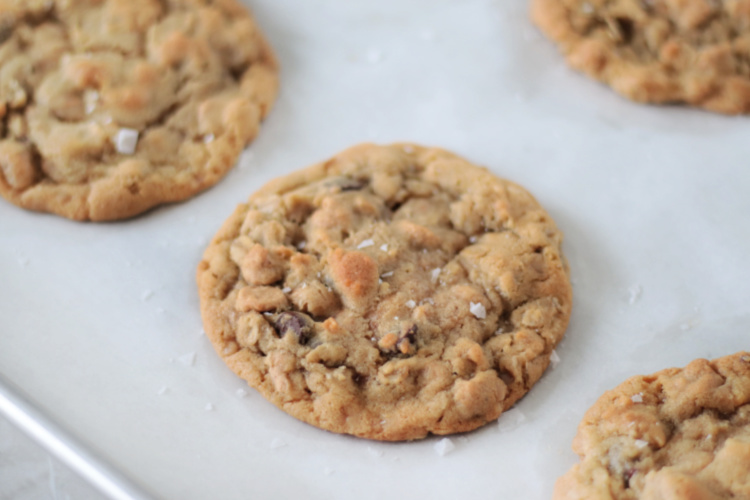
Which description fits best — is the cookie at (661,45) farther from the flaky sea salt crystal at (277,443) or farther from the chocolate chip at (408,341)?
the flaky sea salt crystal at (277,443)

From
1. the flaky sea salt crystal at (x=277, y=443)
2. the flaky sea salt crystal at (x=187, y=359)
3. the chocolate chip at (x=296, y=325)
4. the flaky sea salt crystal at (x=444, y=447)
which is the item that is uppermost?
the chocolate chip at (x=296, y=325)

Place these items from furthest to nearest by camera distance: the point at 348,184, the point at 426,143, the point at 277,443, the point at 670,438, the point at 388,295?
the point at 426,143 → the point at 348,184 → the point at 388,295 → the point at 277,443 → the point at 670,438

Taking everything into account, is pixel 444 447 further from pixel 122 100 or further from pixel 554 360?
pixel 122 100

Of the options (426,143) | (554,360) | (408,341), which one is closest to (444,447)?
(408,341)

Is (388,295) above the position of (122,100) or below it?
below

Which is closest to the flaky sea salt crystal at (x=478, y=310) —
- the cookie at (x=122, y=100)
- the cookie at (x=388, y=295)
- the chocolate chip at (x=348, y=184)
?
the cookie at (x=388, y=295)

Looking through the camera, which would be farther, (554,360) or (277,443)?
(554,360)

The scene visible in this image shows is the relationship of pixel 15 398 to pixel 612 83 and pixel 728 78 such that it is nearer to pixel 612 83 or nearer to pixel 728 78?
pixel 612 83

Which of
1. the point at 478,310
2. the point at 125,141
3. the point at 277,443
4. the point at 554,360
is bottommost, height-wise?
the point at 277,443
